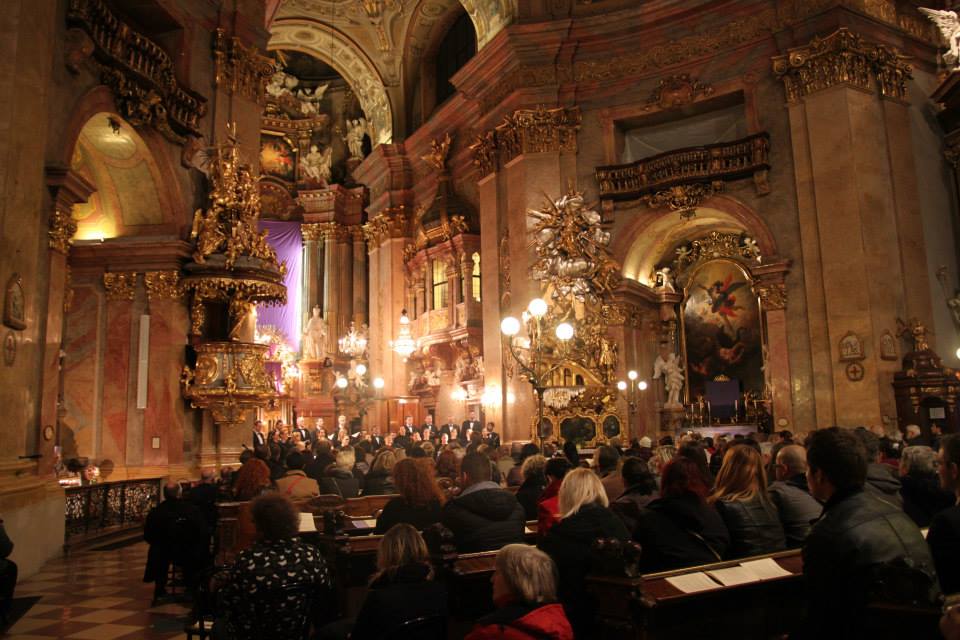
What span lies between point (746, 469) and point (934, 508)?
5.73ft

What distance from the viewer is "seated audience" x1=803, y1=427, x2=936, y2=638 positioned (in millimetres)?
2486

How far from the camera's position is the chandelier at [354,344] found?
84.5ft

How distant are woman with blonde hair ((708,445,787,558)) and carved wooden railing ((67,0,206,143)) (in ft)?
31.4

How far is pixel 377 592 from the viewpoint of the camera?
326 centimetres

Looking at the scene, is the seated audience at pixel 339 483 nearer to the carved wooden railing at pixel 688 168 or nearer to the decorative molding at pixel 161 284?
the decorative molding at pixel 161 284

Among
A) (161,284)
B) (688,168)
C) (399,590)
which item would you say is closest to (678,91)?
(688,168)

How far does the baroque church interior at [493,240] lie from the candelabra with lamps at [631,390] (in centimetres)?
11

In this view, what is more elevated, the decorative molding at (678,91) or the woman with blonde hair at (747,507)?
the decorative molding at (678,91)

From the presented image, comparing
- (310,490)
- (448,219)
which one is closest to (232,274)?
(310,490)

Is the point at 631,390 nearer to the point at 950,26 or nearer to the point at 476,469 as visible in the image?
the point at 950,26

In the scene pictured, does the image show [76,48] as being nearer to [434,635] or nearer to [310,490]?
[310,490]

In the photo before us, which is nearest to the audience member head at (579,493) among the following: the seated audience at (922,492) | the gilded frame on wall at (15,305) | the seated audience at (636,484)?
the seated audience at (636,484)

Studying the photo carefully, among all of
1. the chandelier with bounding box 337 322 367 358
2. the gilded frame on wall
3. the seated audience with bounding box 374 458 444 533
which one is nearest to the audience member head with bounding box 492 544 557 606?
the seated audience with bounding box 374 458 444 533

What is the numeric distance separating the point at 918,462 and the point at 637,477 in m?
1.87
